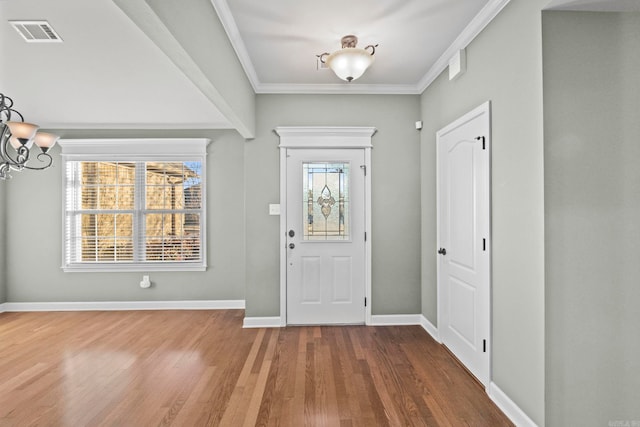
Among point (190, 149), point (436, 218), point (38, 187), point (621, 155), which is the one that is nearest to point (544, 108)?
point (621, 155)

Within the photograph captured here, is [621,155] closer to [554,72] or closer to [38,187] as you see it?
[554,72]

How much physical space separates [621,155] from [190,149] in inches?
179

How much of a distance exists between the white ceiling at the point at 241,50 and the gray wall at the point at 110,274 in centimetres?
71

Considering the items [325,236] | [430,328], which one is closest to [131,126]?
[325,236]

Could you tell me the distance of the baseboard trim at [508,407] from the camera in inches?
79.3

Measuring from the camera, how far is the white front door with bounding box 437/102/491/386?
2.49m

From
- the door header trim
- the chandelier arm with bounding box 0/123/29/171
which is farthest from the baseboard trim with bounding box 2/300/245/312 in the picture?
the door header trim

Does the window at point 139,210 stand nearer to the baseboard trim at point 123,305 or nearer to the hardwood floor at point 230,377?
the baseboard trim at point 123,305

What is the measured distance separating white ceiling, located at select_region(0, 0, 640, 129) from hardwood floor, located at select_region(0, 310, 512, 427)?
2256mm

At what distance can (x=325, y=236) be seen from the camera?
386 cm

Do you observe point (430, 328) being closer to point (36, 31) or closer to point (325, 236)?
point (325, 236)

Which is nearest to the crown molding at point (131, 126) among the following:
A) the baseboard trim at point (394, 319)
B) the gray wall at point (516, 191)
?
the baseboard trim at point (394, 319)

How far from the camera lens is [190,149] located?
461cm

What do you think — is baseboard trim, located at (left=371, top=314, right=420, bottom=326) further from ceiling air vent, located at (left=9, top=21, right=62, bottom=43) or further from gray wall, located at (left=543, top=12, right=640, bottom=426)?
ceiling air vent, located at (left=9, top=21, right=62, bottom=43)
